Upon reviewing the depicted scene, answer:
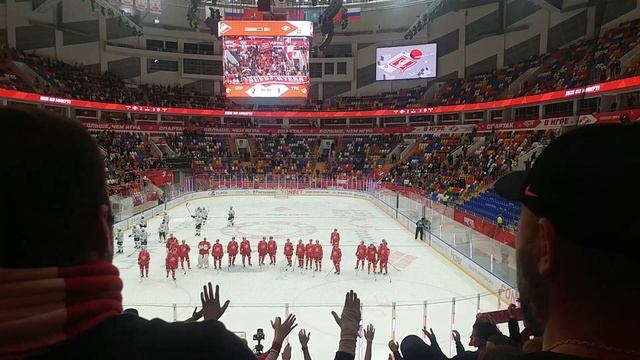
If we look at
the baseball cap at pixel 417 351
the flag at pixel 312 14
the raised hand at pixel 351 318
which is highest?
the flag at pixel 312 14

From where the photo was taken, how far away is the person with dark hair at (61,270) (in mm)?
890

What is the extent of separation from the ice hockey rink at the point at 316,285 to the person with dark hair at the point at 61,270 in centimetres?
559

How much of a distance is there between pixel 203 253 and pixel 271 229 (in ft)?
22.2

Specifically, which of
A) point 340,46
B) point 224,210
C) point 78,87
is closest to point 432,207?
point 224,210

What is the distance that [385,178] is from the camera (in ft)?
111

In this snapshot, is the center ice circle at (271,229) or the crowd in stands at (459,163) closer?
the center ice circle at (271,229)

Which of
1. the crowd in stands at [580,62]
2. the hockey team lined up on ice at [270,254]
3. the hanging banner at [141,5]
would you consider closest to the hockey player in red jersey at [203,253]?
the hockey team lined up on ice at [270,254]

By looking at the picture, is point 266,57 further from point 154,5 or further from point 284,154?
point 284,154

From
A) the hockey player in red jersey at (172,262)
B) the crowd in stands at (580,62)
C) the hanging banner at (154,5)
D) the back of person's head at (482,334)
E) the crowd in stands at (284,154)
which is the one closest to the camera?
the back of person's head at (482,334)

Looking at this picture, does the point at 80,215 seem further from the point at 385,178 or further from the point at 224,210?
the point at 385,178

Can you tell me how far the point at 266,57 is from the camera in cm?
2797

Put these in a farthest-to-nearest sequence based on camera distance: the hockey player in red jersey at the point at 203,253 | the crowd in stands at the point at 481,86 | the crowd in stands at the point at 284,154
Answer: the crowd in stands at the point at 284,154 → the crowd in stands at the point at 481,86 → the hockey player in red jersey at the point at 203,253

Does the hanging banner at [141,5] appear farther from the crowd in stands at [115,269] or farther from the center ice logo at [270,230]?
the crowd in stands at [115,269]

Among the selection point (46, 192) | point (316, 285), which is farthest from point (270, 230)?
point (46, 192)
